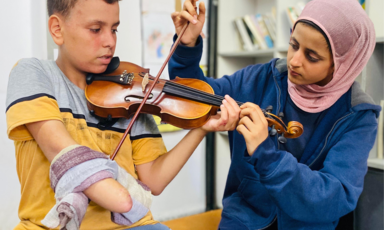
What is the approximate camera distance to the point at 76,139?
873 millimetres

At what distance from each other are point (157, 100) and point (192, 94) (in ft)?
0.34

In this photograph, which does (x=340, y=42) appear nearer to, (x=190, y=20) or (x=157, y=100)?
(x=190, y=20)

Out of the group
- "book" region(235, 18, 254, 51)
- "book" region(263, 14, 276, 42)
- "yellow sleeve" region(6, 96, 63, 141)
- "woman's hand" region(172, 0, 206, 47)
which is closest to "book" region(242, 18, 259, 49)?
"book" region(235, 18, 254, 51)

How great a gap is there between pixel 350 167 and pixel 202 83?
0.51 m

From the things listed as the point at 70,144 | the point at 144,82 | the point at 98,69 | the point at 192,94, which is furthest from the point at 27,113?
the point at 192,94

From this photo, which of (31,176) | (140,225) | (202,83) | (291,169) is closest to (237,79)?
(202,83)

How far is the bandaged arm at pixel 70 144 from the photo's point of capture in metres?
0.71

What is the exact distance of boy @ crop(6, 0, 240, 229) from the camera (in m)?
0.70

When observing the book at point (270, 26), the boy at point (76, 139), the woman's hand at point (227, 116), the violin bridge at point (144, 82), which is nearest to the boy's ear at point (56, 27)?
the boy at point (76, 139)

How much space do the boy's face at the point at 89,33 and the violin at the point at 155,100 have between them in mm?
75

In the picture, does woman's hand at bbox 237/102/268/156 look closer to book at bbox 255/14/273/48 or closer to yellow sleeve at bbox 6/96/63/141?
yellow sleeve at bbox 6/96/63/141

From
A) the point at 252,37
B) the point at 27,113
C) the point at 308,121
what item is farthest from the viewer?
the point at 252,37

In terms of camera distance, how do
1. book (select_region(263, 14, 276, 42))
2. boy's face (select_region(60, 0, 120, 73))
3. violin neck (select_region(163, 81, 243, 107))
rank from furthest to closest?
book (select_region(263, 14, 276, 42)) → violin neck (select_region(163, 81, 243, 107)) → boy's face (select_region(60, 0, 120, 73))

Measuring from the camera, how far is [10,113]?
777 mm
